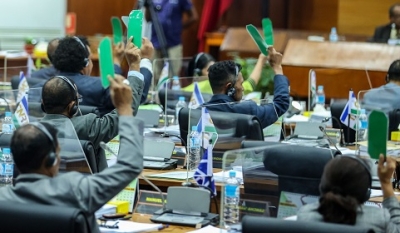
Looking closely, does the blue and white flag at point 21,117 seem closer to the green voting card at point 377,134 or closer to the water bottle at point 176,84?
the green voting card at point 377,134

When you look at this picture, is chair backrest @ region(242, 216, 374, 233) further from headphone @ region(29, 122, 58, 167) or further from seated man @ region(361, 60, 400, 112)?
seated man @ region(361, 60, 400, 112)

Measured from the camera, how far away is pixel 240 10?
43.0ft

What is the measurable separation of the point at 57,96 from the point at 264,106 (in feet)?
5.88

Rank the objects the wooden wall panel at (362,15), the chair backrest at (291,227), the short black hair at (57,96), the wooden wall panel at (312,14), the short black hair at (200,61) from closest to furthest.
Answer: the chair backrest at (291,227) < the short black hair at (57,96) < the short black hair at (200,61) < the wooden wall panel at (362,15) < the wooden wall panel at (312,14)

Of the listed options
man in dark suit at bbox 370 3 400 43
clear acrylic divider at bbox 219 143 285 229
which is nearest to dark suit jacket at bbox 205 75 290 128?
clear acrylic divider at bbox 219 143 285 229

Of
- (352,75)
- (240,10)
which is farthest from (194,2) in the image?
(352,75)

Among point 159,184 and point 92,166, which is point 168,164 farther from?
point 92,166

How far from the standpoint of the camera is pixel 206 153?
4617 mm

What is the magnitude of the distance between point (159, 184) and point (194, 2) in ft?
28.8

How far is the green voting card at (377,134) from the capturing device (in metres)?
3.41

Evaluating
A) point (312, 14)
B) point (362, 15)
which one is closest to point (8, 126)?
point (362, 15)

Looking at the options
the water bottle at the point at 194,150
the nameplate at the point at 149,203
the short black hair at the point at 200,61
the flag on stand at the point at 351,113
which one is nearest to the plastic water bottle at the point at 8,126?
the water bottle at the point at 194,150

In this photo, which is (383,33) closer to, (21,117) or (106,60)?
(21,117)

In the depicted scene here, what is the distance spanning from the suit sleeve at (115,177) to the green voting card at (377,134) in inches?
33.4
